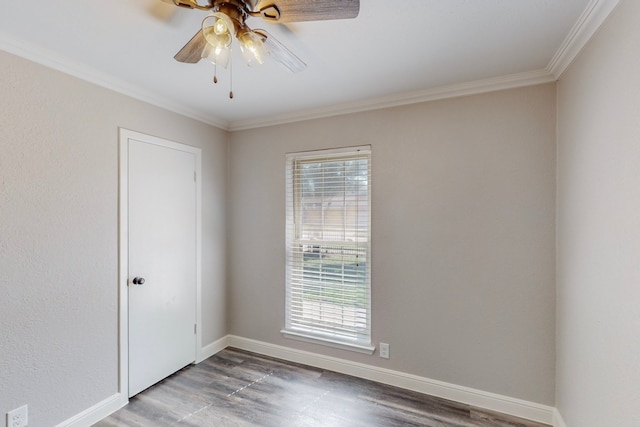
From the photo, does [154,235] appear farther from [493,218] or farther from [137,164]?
[493,218]

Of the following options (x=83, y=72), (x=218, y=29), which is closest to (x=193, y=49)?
(x=218, y=29)

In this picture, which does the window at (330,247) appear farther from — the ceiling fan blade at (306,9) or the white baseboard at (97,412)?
the ceiling fan blade at (306,9)

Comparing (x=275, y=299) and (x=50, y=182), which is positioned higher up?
(x=50, y=182)

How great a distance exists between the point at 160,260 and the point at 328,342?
1.66 m

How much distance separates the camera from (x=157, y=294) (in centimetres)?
249

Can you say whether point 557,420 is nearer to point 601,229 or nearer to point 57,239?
point 601,229

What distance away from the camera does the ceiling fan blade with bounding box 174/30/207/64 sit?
1.34m

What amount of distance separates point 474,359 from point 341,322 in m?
1.09

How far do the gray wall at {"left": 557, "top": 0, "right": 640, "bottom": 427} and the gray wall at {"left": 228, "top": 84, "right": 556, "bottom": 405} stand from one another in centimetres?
14

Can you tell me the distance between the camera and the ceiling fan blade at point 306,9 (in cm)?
110

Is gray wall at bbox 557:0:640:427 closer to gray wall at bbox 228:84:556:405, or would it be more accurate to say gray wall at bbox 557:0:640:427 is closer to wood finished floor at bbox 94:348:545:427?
gray wall at bbox 228:84:556:405

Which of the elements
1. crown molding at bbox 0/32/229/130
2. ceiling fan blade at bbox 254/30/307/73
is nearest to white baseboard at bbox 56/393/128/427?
crown molding at bbox 0/32/229/130

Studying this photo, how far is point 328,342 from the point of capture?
2752mm

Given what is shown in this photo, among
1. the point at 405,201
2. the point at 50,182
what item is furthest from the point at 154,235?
the point at 405,201
